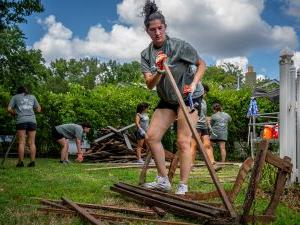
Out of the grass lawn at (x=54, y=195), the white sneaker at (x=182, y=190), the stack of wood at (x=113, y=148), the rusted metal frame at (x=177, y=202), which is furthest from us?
the stack of wood at (x=113, y=148)

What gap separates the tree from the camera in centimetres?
1427

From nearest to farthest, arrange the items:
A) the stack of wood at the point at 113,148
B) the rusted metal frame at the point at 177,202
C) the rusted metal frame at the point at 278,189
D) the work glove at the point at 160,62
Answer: the rusted metal frame at the point at 177,202 < the rusted metal frame at the point at 278,189 < the work glove at the point at 160,62 < the stack of wood at the point at 113,148

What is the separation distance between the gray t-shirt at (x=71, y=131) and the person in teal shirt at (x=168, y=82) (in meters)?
7.39

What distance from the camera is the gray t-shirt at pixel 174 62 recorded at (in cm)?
541

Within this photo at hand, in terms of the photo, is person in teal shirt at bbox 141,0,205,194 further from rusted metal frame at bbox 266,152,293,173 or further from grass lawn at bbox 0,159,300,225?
rusted metal frame at bbox 266,152,293,173

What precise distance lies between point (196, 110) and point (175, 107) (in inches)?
10.6

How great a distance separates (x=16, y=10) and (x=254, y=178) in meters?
12.6

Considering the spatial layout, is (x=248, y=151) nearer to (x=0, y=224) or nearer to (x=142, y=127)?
(x=142, y=127)

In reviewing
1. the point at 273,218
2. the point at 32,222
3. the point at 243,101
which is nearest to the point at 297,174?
the point at 273,218

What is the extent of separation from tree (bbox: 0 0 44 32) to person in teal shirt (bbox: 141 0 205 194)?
32.2ft

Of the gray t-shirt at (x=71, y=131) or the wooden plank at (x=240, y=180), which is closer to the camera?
the wooden plank at (x=240, y=180)

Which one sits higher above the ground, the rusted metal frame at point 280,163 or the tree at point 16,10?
the tree at point 16,10

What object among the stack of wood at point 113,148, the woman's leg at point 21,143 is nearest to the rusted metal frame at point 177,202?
the woman's leg at point 21,143

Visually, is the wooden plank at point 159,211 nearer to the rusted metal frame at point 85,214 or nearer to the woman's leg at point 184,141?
the rusted metal frame at point 85,214
